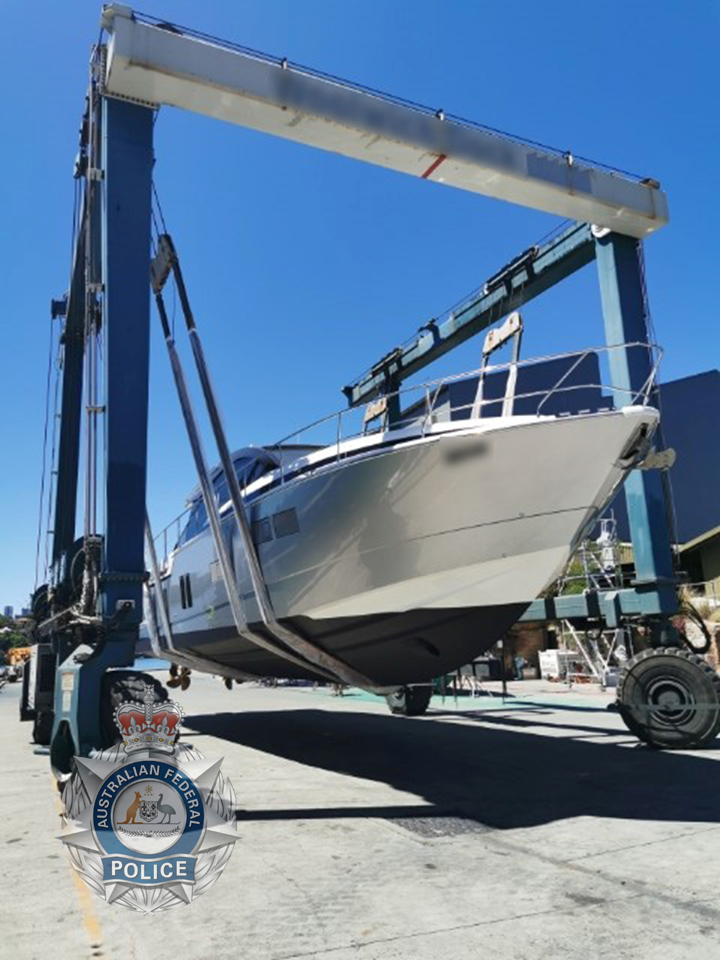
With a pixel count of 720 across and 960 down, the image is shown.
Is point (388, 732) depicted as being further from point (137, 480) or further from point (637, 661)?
point (137, 480)

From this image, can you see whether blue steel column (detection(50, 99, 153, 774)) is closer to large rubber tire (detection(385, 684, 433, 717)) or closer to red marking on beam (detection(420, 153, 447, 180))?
red marking on beam (detection(420, 153, 447, 180))

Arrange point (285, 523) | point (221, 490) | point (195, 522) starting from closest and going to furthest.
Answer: point (285, 523)
point (221, 490)
point (195, 522)

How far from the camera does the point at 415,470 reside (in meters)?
6.20

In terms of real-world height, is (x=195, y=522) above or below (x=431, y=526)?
above

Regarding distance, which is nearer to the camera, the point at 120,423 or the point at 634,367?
the point at 120,423

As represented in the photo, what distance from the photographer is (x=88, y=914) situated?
11.5 feet

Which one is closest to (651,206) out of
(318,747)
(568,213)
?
(568,213)

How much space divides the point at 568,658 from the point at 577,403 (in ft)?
47.5

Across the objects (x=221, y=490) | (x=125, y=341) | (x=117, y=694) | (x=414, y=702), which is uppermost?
(x=125, y=341)

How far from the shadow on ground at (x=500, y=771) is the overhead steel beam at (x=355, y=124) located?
22.5 feet

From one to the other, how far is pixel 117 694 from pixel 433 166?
273 inches

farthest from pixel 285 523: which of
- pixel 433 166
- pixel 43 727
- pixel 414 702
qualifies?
pixel 414 702

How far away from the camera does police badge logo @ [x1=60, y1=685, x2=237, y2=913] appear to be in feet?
13.0

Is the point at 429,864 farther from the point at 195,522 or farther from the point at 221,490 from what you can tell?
the point at 195,522
